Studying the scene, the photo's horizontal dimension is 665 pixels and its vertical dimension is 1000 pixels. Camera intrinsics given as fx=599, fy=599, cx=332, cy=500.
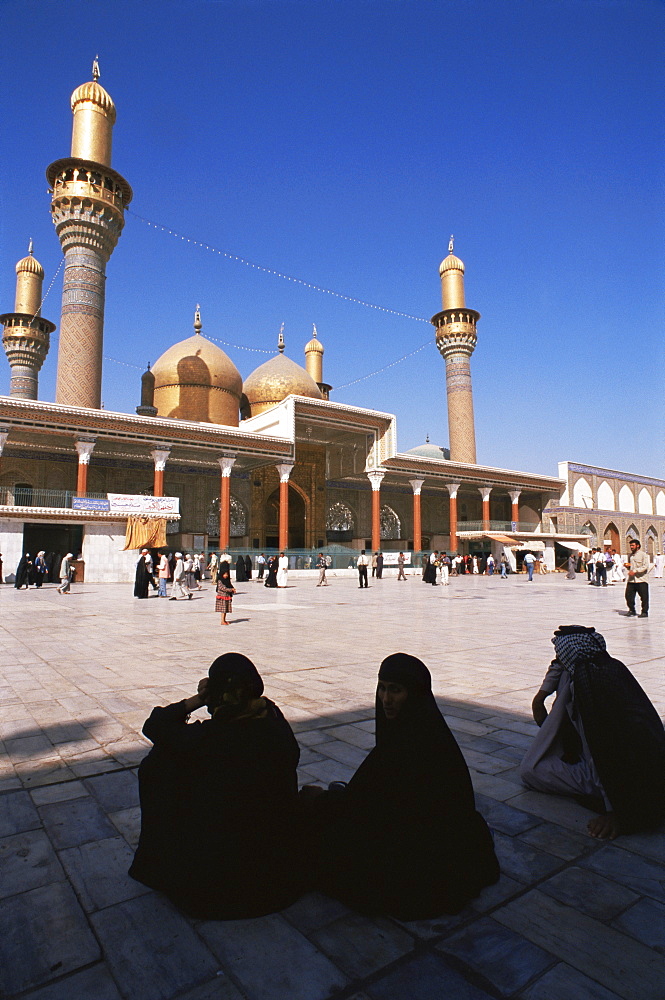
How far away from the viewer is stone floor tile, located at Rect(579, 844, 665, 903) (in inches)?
66.1

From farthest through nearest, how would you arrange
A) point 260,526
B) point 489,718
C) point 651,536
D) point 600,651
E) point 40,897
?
1. point 651,536
2. point 260,526
3. point 489,718
4. point 600,651
5. point 40,897

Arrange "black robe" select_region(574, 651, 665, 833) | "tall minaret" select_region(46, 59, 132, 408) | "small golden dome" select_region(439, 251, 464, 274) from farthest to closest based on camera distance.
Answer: "small golden dome" select_region(439, 251, 464, 274) < "tall minaret" select_region(46, 59, 132, 408) < "black robe" select_region(574, 651, 665, 833)

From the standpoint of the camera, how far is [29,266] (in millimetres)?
28156

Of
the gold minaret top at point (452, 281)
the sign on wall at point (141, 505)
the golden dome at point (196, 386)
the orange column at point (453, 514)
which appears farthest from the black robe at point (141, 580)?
the gold minaret top at point (452, 281)

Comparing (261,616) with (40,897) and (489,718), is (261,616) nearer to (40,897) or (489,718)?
(489,718)

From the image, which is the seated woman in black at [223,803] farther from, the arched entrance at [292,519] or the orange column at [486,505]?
the orange column at [486,505]

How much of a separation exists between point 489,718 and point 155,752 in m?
2.20

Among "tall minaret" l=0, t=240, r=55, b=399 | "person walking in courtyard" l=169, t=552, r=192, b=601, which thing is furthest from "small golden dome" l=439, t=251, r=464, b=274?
"person walking in courtyard" l=169, t=552, r=192, b=601

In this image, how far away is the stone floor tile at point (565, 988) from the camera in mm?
1253

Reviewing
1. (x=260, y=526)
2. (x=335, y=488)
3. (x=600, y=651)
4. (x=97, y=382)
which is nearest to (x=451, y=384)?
(x=335, y=488)

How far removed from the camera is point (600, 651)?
216 cm

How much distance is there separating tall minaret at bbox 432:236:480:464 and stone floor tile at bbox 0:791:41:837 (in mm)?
28965

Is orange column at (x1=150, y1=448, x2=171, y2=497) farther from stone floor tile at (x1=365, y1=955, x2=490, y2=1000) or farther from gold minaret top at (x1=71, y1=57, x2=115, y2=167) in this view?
stone floor tile at (x1=365, y1=955, x2=490, y2=1000)

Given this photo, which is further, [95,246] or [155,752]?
[95,246]
